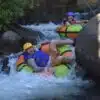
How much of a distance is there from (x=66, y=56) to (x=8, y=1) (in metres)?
3.97

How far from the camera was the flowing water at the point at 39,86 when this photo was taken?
11.0m

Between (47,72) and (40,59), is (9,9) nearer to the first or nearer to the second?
(40,59)

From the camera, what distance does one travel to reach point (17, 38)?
55.4 feet

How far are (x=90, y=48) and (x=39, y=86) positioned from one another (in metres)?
1.66

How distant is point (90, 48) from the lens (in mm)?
10797

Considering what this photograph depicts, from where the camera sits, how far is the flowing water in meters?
11.0

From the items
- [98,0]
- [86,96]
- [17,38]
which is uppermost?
[98,0]

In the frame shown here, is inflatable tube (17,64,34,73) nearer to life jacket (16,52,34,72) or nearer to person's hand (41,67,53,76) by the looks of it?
life jacket (16,52,34,72)

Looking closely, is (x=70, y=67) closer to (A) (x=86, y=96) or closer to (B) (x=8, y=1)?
(A) (x=86, y=96)

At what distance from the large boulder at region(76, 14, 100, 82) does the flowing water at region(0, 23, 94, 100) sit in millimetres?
607

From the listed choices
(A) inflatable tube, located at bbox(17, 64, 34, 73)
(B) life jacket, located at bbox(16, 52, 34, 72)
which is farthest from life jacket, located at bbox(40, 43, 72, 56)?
(A) inflatable tube, located at bbox(17, 64, 34, 73)

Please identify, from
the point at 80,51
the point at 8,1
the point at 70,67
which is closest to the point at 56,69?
→ the point at 70,67

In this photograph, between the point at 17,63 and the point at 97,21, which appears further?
the point at 17,63

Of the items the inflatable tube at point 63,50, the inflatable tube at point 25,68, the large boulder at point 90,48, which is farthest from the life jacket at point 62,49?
the large boulder at point 90,48
